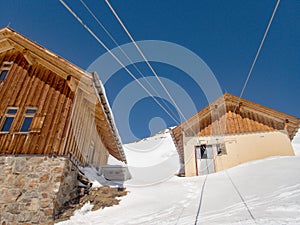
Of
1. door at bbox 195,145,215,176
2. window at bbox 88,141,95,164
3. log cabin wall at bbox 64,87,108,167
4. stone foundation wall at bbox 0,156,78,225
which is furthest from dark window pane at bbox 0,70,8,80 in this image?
door at bbox 195,145,215,176

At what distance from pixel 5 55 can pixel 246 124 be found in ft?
48.8

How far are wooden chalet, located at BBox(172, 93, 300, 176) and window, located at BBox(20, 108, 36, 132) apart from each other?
31.2 ft

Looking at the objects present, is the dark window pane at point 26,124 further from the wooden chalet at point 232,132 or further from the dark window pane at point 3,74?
the wooden chalet at point 232,132

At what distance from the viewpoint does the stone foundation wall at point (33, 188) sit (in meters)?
7.11

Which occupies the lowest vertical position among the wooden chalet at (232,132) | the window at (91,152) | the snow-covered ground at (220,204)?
the snow-covered ground at (220,204)

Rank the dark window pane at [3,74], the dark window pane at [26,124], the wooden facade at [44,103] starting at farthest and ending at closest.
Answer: the dark window pane at [3,74], the dark window pane at [26,124], the wooden facade at [44,103]

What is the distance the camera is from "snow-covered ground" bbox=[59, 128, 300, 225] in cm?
482

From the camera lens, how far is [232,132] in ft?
48.2

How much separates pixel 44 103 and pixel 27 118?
890 mm

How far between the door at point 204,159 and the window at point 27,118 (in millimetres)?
10411

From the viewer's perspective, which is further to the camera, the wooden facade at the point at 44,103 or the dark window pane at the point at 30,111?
the dark window pane at the point at 30,111

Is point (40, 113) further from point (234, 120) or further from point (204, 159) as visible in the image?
point (234, 120)

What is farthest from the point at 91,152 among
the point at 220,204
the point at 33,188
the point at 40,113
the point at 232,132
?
the point at 232,132


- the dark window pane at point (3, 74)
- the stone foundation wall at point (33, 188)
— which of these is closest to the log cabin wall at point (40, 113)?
the dark window pane at point (3, 74)
